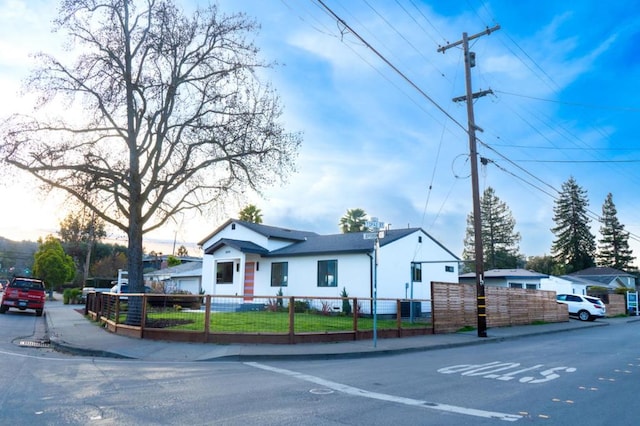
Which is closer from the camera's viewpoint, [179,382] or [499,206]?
[179,382]

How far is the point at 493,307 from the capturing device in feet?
76.9

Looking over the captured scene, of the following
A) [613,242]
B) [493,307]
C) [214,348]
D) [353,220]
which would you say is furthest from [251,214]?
[613,242]

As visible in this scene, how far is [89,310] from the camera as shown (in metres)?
24.7

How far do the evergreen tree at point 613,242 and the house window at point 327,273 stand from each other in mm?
77515

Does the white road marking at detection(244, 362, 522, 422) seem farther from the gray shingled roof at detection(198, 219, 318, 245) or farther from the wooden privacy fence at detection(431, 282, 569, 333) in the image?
the gray shingled roof at detection(198, 219, 318, 245)

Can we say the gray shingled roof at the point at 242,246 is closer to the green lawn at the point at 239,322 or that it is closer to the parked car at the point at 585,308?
the green lawn at the point at 239,322

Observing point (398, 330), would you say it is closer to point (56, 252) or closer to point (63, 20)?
point (63, 20)

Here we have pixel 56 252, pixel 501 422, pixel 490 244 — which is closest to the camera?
pixel 501 422

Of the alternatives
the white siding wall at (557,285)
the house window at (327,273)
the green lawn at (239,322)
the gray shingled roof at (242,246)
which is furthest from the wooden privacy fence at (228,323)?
the white siding wall at (557,285)

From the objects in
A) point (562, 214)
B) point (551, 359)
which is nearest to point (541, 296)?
point (551, 359)

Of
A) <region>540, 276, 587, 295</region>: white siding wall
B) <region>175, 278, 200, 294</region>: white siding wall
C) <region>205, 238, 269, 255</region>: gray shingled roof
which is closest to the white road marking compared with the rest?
<region>205, 238, 269, 255</region>: gray shingled roof

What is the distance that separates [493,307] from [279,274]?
12.1 m

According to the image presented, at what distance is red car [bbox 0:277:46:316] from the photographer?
25672mm

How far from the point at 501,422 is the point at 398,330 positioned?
11.2m
